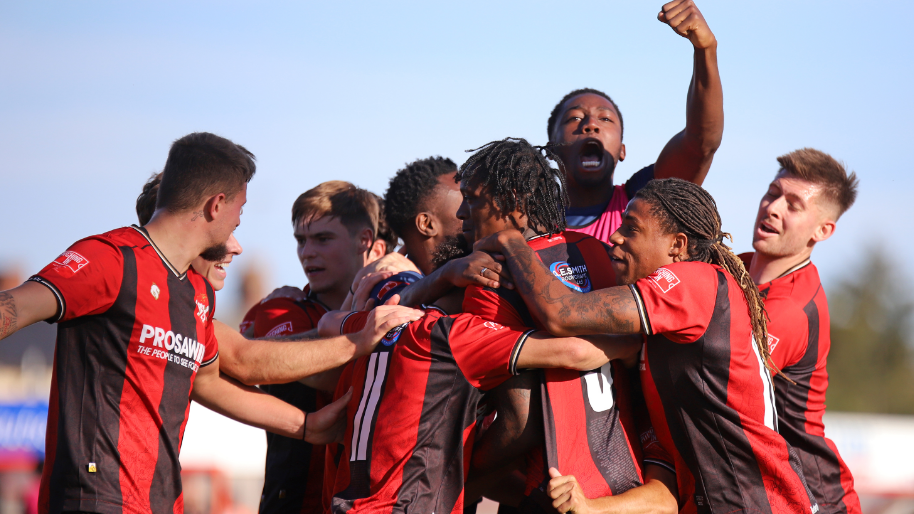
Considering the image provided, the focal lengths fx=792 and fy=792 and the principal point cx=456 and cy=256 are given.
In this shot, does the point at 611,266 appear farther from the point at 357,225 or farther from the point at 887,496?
the point at 887,496

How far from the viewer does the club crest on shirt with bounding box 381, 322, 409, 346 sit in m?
4.42

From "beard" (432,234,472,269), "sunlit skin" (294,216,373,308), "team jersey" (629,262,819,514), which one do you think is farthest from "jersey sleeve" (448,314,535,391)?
"sunlit skin" (294,216,373,308)

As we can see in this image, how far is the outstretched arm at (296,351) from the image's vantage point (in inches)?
180

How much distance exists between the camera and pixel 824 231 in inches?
210

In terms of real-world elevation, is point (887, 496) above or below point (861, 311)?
below

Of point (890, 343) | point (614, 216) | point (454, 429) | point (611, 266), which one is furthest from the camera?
point (890, 343)

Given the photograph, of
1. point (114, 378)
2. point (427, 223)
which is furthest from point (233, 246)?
point (114, 378)

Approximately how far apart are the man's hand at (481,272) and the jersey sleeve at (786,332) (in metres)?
1.62

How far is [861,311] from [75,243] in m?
51.7

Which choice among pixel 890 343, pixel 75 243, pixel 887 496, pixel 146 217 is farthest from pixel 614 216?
pixel 890 343

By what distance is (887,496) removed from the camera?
55.4 feet

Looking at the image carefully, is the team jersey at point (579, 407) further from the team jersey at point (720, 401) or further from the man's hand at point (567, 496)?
the team jersey at point (720, 401)

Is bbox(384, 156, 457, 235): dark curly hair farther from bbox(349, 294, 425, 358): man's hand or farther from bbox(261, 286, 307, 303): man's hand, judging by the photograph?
bbox(349, 294, 425, 358): man's hand

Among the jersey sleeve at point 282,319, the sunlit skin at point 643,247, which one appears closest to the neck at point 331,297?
the jersey sleeve at point 282,319
